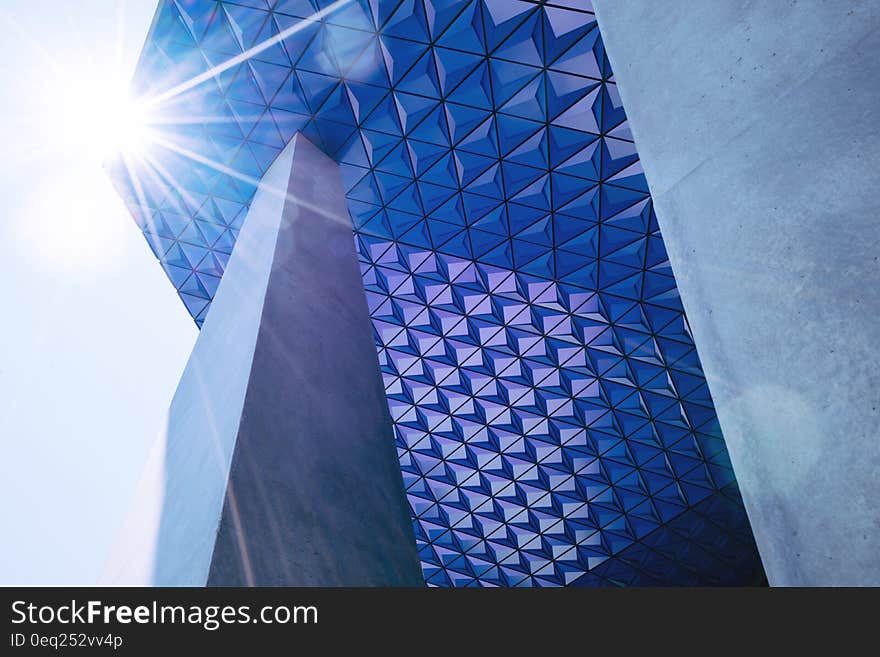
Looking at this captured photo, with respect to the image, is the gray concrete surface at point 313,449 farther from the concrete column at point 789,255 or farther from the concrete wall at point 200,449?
the concrete column at point 789,255

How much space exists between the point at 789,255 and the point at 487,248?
16835mm

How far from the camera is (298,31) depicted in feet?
46.0

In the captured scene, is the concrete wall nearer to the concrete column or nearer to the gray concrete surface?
the gray concrete surface

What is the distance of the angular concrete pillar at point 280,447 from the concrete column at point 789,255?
4832mm

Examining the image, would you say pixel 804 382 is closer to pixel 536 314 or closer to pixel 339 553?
pixel 339 553

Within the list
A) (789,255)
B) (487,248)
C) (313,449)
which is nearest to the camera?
(789,255)

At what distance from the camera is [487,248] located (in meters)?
19.4

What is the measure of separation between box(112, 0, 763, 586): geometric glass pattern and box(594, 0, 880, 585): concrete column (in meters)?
12.2

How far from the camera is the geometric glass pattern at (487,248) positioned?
14.5m

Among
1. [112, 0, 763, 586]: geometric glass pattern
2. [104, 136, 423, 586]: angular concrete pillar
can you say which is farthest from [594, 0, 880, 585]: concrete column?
[112, 0, 763, 586]: geometric glass pattern

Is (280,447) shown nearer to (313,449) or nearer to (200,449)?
(313,449)

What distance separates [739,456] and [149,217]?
838 inches

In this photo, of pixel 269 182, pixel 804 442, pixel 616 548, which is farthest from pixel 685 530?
pixel 804 442

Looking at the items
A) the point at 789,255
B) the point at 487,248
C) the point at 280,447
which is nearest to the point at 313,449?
the point at 280,447
